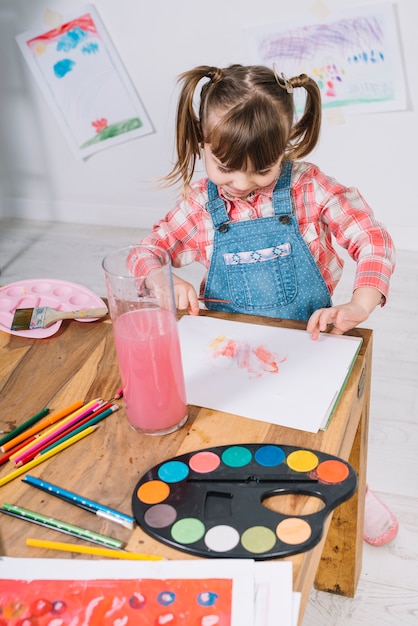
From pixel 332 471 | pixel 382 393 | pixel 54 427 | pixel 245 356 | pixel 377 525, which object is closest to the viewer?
pixel 332 471

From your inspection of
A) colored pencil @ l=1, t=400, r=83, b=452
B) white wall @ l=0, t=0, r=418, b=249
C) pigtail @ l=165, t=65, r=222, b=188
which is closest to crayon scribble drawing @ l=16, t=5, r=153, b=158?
white wall @ l=0, t=0, r=418, b=249

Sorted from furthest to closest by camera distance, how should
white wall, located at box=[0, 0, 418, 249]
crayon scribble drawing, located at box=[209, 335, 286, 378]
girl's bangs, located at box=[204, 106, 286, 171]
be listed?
white wall, located at box=[0, 0, 418, 249] → girl's bangs, located at box=[204, 106, 286, 171] → crayon scribble drawing, located at box=[209, 335, 286, 378]

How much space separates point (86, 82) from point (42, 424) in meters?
1.99

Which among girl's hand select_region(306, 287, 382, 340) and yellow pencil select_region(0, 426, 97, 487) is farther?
girl's hand select_region(306, 287, 382, 340)

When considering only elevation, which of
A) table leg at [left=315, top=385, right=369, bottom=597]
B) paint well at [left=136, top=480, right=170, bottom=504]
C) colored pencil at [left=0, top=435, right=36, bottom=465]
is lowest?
table leg at [left=315, top=385, right=369, bottom=597]

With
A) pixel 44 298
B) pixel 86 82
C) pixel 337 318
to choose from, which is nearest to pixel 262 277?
pixel 337 318

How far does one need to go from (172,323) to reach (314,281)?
497 mm

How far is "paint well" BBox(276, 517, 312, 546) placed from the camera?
689mm

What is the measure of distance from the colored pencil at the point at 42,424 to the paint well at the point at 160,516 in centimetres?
20

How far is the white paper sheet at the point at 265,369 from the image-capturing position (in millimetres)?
873

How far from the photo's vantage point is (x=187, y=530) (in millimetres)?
708

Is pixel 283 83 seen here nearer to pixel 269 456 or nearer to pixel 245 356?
pixel 245 356

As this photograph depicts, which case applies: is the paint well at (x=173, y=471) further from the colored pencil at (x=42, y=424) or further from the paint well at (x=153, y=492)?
the colored pencil at (x=42, y=424)

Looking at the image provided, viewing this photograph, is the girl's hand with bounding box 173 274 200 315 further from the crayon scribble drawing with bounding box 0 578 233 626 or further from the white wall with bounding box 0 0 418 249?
the white wall with bounding box 0 0 418 249
